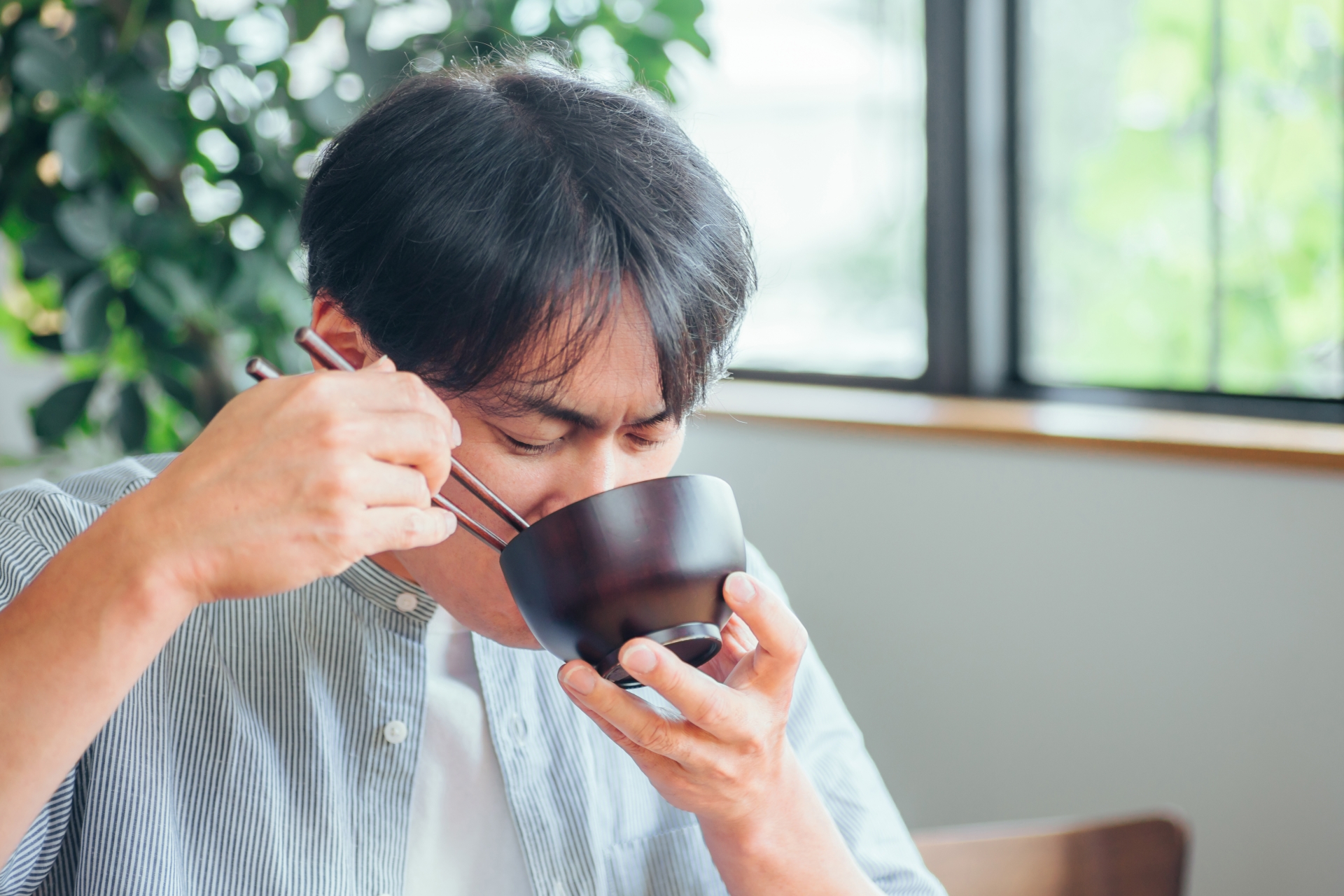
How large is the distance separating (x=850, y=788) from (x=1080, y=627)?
0.89m

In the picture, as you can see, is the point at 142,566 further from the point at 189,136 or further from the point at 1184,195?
the point at 1184,195

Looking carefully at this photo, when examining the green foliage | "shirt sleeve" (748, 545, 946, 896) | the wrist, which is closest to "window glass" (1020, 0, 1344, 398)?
the green foliage

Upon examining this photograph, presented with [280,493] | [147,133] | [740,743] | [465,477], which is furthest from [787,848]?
[147,133]

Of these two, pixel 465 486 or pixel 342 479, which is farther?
pixel 465 486

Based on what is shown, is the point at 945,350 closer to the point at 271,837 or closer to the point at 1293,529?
the point at 1293,529

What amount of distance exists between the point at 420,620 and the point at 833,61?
1.76m

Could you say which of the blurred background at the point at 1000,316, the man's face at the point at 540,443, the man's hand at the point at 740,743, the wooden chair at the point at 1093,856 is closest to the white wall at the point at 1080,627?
the blurred background at the point at 1000,316

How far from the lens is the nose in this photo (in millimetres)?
775

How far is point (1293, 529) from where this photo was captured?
1.54 m

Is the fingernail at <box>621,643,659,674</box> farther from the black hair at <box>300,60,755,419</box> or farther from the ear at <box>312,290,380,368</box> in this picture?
the ear at <box>312,290,380,368</box>

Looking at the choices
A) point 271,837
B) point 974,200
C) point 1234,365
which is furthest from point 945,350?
point 271,837

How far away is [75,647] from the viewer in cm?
57

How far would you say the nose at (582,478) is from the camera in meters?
0.78

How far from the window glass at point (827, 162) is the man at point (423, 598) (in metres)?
1.41
